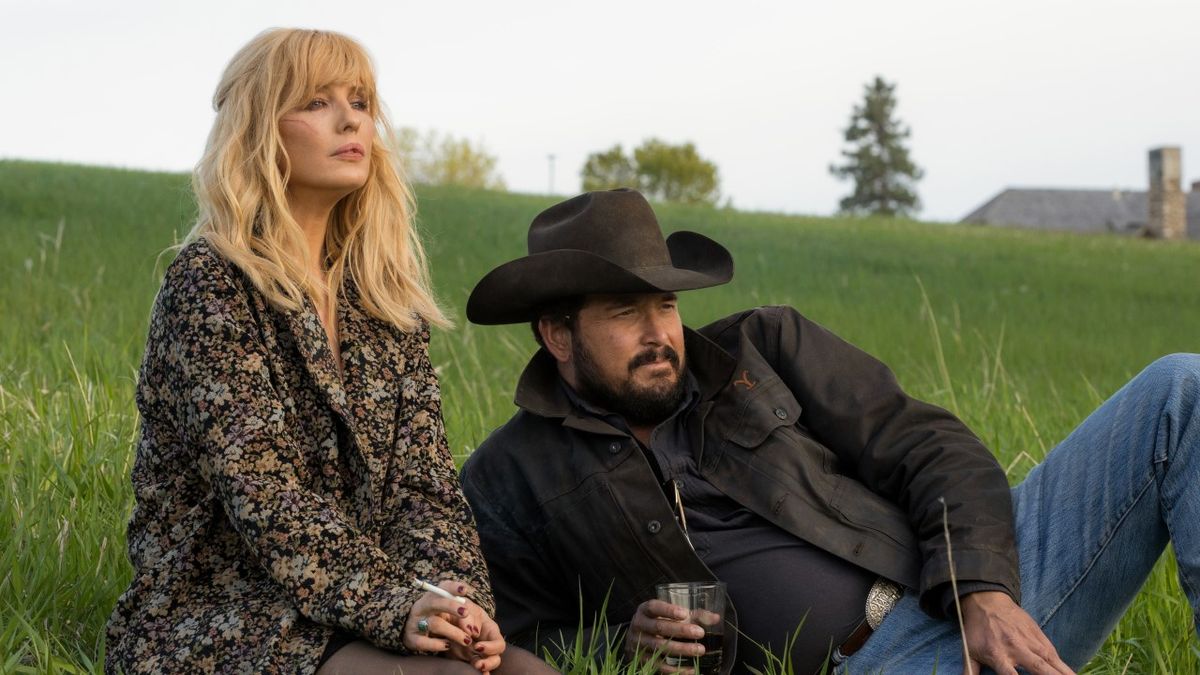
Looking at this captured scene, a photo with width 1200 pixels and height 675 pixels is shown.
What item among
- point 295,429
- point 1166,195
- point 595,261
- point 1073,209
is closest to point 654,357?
point 595,261

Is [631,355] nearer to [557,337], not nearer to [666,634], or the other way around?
[557,337]

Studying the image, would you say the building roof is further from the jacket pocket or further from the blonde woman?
the blonde woman

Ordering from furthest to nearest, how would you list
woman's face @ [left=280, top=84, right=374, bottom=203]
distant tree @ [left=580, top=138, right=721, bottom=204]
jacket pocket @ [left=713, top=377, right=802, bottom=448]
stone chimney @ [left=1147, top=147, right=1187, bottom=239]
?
distant tree @ [left=580, top=138, right=721, bottom=204], stone chimney @ [left=1147, top=147, right=1187, bottom=239], jacket pocket @ [left=713, top=377, right=802, bottom=448], woman's face @ [left=280, top=84, right=374, bottom=203]

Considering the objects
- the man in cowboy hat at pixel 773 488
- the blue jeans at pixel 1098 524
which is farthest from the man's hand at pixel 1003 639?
the blue jeans at pixel 1098 524

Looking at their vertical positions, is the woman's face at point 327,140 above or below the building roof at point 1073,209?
above

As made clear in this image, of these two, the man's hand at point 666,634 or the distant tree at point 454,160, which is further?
the distant tree at point 454,160

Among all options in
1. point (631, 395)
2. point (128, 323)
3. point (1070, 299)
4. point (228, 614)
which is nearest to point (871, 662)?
point (631, 395)

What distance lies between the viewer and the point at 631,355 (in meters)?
3.62

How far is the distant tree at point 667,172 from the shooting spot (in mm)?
71312

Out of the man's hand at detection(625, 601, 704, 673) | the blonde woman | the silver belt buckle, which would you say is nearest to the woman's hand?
the blonde woman

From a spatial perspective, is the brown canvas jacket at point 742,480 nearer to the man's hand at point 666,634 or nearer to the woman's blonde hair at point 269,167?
the man's hand at point 666,634

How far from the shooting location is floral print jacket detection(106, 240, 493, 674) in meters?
2.92

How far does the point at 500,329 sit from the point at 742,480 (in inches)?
262

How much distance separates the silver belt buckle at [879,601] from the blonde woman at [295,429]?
0.91 m
